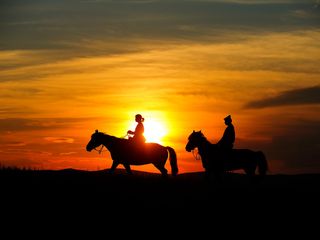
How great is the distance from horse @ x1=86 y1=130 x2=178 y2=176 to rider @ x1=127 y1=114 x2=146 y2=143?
17 cm

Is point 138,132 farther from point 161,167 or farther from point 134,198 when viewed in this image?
point 134,198

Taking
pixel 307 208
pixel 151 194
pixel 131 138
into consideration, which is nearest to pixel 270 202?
pixel 307 208

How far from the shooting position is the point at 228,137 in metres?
32.8

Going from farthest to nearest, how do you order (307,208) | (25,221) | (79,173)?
(79,173)
(307,208)
(25,221)

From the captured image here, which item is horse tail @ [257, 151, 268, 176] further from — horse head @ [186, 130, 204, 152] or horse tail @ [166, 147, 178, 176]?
horse tail @ [166, 147, 178, 176]

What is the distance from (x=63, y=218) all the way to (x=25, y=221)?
1.20 meters

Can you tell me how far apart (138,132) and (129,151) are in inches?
35.6

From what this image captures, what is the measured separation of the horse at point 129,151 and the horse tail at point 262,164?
3.86 meters

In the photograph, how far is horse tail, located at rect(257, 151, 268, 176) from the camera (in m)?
35.0

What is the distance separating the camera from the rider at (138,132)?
33416 mm

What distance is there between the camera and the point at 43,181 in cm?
2967

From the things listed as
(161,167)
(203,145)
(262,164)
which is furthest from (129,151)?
(262,164)

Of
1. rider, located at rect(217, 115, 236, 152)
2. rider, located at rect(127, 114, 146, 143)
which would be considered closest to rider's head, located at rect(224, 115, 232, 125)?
rider, located at rect(217, 115, 236, 152)

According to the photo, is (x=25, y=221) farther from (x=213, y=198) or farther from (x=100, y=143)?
(x=100, y=143)
